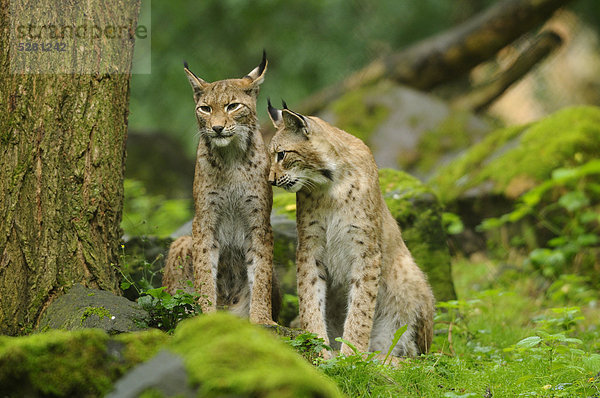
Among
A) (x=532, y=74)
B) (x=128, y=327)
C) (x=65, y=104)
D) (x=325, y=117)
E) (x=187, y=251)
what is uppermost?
(x=532, y=74)

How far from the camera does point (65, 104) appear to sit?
434cm

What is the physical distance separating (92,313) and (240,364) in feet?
5.89

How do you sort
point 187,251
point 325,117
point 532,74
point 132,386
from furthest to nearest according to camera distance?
point 532,74
point 325,117
point 187,251
point 132,386

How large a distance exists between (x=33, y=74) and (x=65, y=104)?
0.25 m

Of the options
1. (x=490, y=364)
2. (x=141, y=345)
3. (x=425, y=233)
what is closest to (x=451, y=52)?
(x=425, y=233)

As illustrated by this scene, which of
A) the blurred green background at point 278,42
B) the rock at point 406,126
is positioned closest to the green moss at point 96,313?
the rock at point 406,126

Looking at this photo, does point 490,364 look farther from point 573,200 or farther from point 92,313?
point 573,200

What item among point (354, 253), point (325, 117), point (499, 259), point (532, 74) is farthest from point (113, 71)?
point (532, 74)

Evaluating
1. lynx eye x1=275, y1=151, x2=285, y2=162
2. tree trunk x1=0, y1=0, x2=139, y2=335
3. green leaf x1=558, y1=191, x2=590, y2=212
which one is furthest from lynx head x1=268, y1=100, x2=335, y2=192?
green leaf x1=558, y1=191, x2=590, y2=212

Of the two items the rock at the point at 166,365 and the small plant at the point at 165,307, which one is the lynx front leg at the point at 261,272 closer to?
the small plant at the point at 165,307

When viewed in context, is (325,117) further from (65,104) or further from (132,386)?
(132,386)

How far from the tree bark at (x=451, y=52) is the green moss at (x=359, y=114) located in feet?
2.77

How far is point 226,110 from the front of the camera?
4.88m

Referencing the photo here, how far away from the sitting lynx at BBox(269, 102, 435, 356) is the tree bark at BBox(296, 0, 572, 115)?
297 inches
